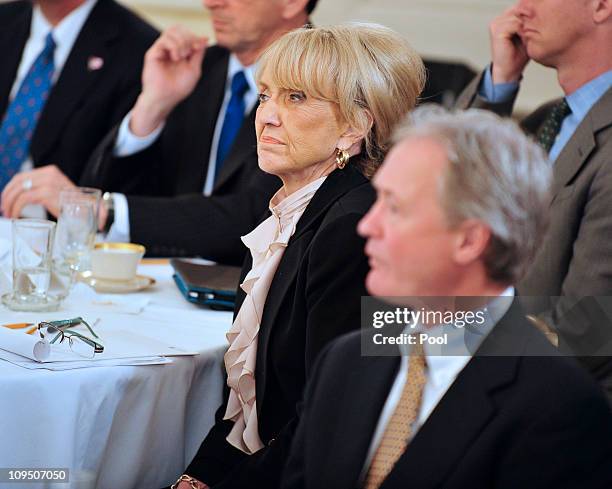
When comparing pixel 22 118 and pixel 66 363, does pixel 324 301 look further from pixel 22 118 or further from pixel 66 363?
pixel 22 118

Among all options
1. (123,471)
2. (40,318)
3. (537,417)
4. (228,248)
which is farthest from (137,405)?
(228,248)

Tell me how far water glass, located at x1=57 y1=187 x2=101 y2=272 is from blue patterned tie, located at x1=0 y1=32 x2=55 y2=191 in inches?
55.9

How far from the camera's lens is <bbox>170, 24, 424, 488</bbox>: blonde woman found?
6.15 ft

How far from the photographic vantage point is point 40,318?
2.12 metres

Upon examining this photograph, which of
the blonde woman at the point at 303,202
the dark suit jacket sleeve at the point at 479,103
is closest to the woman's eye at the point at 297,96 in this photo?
the blonde woman at the point at 303,202

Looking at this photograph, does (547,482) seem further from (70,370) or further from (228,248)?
(228,248)

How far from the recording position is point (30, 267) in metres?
2.18

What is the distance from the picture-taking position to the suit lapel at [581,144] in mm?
2578

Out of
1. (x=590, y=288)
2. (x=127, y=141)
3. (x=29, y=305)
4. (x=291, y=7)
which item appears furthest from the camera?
(x=127, y=141)

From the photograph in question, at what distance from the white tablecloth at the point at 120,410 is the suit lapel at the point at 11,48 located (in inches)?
79.1

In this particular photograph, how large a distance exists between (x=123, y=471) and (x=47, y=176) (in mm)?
1348

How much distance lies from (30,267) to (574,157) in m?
1.39

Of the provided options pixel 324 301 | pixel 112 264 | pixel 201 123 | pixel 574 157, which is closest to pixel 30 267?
pixel 112 264

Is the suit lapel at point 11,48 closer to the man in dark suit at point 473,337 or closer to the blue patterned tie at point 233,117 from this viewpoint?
the blue patterned tie at point 233,117
